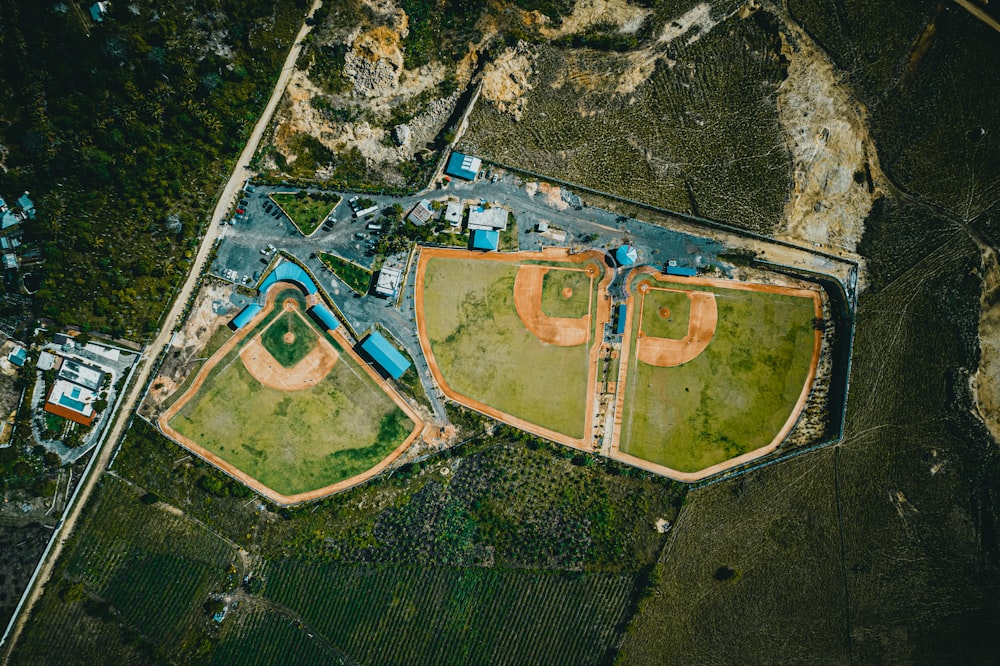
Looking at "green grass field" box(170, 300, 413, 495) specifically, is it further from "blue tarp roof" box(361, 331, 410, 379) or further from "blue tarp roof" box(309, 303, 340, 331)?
"blue tarp roof" box(361, 331, 410, 379)

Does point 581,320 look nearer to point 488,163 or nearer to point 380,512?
point 488,163

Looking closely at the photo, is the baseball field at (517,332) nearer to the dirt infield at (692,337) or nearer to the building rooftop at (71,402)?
the dirt infield at (692,337)

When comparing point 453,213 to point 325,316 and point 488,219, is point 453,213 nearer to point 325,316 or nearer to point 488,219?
point 488,219

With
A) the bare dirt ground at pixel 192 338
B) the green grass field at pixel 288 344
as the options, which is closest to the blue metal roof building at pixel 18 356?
the bare dirt ground at pixel 192 338

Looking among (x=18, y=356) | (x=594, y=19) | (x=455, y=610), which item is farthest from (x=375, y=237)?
(x=455, y=610)

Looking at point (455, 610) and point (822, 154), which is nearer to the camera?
point (455, 610)

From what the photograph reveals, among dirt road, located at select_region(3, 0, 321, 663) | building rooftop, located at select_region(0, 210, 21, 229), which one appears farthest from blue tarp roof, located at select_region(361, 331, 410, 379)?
building rooftop, located at select_region(0, 210, 21, 229)

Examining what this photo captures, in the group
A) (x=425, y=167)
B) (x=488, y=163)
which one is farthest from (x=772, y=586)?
(x=425, y=167)
